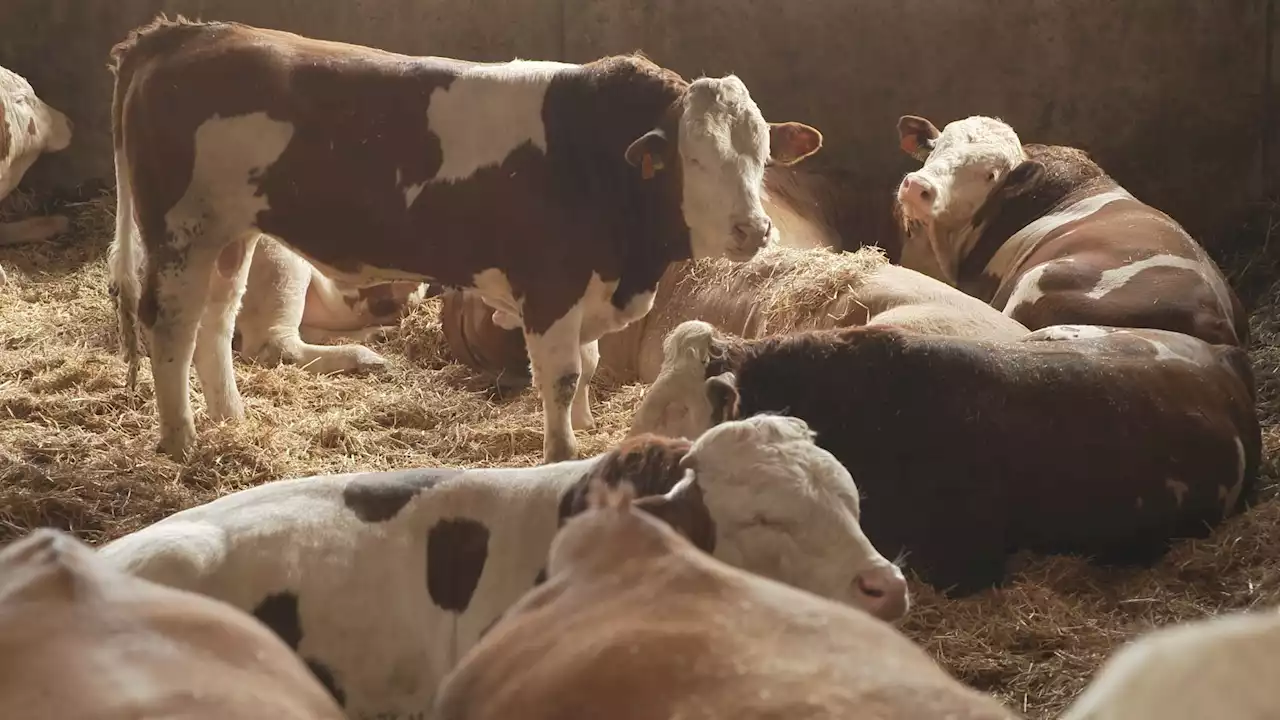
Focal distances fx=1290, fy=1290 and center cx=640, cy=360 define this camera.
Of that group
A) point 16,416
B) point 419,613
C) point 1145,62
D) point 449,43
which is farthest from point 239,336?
point 1145,62

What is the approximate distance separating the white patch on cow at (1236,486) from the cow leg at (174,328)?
3.57m

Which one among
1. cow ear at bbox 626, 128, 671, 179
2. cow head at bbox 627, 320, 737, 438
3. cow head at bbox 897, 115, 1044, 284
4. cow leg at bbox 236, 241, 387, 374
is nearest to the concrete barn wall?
cow head at bbox 897, 115, 1044, 284

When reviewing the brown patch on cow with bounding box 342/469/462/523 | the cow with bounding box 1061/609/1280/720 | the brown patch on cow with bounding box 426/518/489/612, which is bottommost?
the brown patch on cow with bounding box 426/518/489/612

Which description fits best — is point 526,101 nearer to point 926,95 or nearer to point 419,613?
point 419,613

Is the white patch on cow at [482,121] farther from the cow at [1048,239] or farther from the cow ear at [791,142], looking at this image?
the cow at [1048,239]

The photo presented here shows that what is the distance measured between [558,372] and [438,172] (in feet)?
2.74

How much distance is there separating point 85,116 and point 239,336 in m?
2.82

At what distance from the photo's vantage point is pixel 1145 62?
763 centimetres

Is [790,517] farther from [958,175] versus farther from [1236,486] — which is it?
[958,175]

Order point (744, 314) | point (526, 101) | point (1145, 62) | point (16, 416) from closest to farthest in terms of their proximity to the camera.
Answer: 1. point (526, 101)
2. point (16, 416)
3. point (744, 314)
4. point (1145, 62)

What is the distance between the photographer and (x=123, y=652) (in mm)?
1789

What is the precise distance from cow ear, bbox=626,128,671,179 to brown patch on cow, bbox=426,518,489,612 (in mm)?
1820

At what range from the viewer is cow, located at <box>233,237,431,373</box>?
6.25 meters

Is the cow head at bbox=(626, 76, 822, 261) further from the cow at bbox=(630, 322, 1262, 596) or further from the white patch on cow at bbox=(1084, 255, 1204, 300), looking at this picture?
the white patch on cow at bbox=(1084, 255, 1204, 300)
